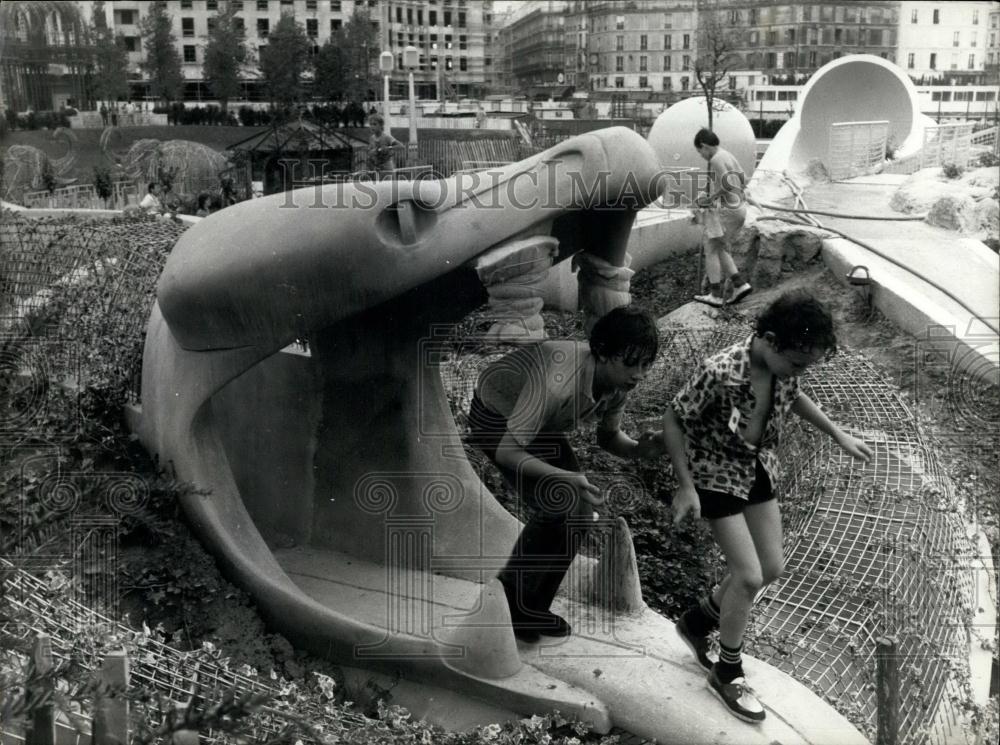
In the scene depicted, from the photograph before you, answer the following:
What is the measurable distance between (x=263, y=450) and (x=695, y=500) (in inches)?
91.7

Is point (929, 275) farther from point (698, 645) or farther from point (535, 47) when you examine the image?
point (698, 645)

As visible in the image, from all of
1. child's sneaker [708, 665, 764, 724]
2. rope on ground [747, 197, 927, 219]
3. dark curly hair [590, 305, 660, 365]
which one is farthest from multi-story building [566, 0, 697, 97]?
rope on ground [747, 197, 927, 219]

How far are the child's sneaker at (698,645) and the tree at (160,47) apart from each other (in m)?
3.93

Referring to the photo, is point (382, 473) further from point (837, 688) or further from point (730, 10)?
point (730, 10)

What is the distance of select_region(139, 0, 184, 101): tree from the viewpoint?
554 cm

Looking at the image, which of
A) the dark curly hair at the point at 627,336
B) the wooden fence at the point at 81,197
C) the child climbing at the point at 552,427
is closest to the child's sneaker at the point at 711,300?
the child climbing at the point at 552,427

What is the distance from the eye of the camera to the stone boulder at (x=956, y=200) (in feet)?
29.8

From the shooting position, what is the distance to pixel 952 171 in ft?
35.8

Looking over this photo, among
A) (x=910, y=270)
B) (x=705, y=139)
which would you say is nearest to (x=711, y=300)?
(x=910, y=270)

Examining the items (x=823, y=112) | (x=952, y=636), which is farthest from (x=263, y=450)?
(x=823, y=112)

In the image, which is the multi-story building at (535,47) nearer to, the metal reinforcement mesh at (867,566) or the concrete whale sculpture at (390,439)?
the metal reinforcement mesh at (867,566)

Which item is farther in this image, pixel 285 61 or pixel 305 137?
pixel 305 137

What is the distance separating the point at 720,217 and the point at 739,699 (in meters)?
5.49

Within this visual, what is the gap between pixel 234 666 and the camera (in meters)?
3.68
